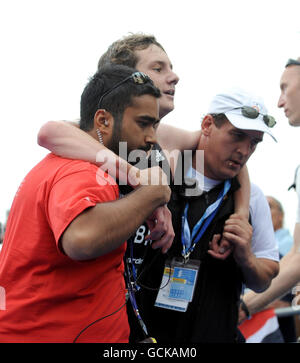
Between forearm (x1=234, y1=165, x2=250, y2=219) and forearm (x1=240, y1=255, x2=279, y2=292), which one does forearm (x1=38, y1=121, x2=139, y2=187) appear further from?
forearm (x1=240, y1=255, x2=279, y2=292)

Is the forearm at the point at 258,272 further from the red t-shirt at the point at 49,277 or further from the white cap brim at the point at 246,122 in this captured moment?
the red t-shirt at the point at 49,277

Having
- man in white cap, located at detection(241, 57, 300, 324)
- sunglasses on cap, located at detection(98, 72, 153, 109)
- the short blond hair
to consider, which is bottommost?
man in white cap, located at detection(241, 57, 300, 324)

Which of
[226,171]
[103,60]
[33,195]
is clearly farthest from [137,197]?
[103,60]

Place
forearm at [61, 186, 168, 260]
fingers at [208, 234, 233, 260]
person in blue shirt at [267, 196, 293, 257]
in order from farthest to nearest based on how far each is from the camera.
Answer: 1. person in blue shirt at [267, 196, 293, 257]
2. fingers at [208, 234, 233, 260]
3. forearm at [61, 186, 168, 260]

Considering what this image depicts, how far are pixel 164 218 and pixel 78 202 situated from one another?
21.9 inches

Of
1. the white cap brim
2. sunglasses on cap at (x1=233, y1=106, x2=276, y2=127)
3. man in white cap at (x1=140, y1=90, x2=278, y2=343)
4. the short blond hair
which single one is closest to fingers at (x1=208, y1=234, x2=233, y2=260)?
man in white cap at (x1=140, y1=90, x2=278, y2=343)

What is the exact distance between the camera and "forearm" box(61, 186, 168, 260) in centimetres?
147

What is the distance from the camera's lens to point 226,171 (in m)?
2.81

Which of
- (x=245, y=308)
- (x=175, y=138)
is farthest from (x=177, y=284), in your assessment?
(x=245, y=308)

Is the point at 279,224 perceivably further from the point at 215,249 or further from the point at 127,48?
the point at 127,48

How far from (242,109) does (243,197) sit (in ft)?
1.92

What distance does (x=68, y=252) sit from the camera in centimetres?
151

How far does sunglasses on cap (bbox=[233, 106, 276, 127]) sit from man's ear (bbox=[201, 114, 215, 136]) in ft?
0.63
